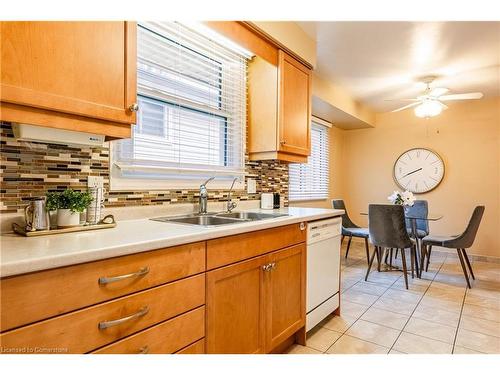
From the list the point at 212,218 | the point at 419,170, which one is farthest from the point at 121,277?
the point at 419,170

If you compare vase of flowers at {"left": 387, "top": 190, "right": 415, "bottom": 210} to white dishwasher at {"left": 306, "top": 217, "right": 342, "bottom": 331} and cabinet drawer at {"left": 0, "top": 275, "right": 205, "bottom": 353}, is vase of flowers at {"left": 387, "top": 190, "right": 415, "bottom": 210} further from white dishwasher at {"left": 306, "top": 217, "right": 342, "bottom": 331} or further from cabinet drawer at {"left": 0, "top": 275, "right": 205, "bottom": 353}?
cabinet drawer at {"left": 0, "top": 275, "right": 205, "bottom": 353}

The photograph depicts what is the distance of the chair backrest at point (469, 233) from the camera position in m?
3.10

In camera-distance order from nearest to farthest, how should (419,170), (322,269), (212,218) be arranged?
(212,218), (322,269), (419,170)

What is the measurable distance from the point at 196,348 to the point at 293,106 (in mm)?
1918

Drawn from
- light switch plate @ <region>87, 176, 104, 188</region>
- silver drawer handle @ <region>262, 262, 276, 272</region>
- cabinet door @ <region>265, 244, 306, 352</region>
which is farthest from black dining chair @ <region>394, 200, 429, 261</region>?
light switch plate @ <region>87, 176, 104, 188</region>

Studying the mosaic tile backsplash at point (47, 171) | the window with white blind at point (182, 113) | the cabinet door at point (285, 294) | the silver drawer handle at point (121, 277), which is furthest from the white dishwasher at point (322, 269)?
the silver drawer handle at point (121, 277)

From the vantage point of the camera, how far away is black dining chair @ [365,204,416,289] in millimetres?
3104

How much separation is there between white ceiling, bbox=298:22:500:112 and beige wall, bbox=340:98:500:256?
1.63 feet

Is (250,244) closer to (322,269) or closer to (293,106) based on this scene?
(322,269)

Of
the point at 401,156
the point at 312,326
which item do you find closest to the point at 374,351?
the point at 312,326

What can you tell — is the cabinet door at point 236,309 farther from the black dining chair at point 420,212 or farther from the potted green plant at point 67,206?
the black dining chair at point 420,212

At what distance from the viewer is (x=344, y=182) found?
5527 millimetres

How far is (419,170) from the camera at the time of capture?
4.78m
